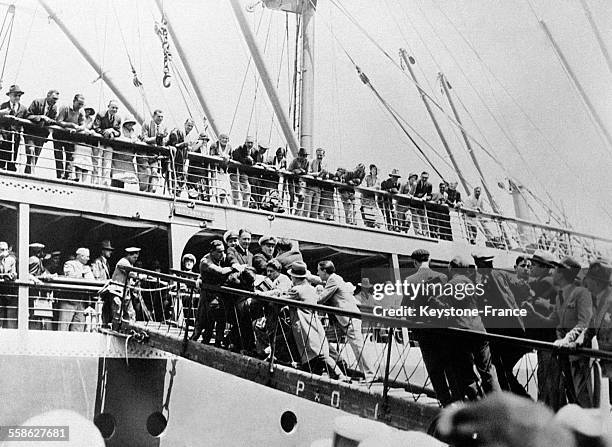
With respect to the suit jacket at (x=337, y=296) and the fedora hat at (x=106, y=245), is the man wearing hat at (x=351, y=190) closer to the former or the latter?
the fedora hat at (x=106, y=245)

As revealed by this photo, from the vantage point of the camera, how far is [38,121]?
4.52m

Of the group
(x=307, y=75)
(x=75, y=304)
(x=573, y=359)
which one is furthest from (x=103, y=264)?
(x=573, y=359)

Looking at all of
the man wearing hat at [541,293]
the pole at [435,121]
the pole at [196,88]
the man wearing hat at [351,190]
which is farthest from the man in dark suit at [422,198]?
the man wearing hat at [541,293]

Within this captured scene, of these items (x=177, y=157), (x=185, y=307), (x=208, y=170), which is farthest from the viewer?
(x=208, y=170)

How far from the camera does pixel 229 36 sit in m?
4.88

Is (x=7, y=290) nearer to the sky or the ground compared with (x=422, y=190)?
nearer to the ground

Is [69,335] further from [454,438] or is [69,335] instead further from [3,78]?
[454,438]

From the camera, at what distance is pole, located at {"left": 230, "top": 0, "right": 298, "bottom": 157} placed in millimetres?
5574

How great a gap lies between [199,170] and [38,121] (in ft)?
3.71

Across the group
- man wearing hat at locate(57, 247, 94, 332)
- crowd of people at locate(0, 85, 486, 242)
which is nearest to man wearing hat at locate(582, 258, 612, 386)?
man wearing hat at locate(57, 247, 94, 332)

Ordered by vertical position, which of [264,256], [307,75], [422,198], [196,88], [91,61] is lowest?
[264,256]

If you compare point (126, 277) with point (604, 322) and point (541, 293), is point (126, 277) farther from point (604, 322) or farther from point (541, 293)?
point (604, 322)

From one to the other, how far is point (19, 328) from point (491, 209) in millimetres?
3922

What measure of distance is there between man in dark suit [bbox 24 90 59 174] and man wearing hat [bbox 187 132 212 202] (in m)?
0.94
